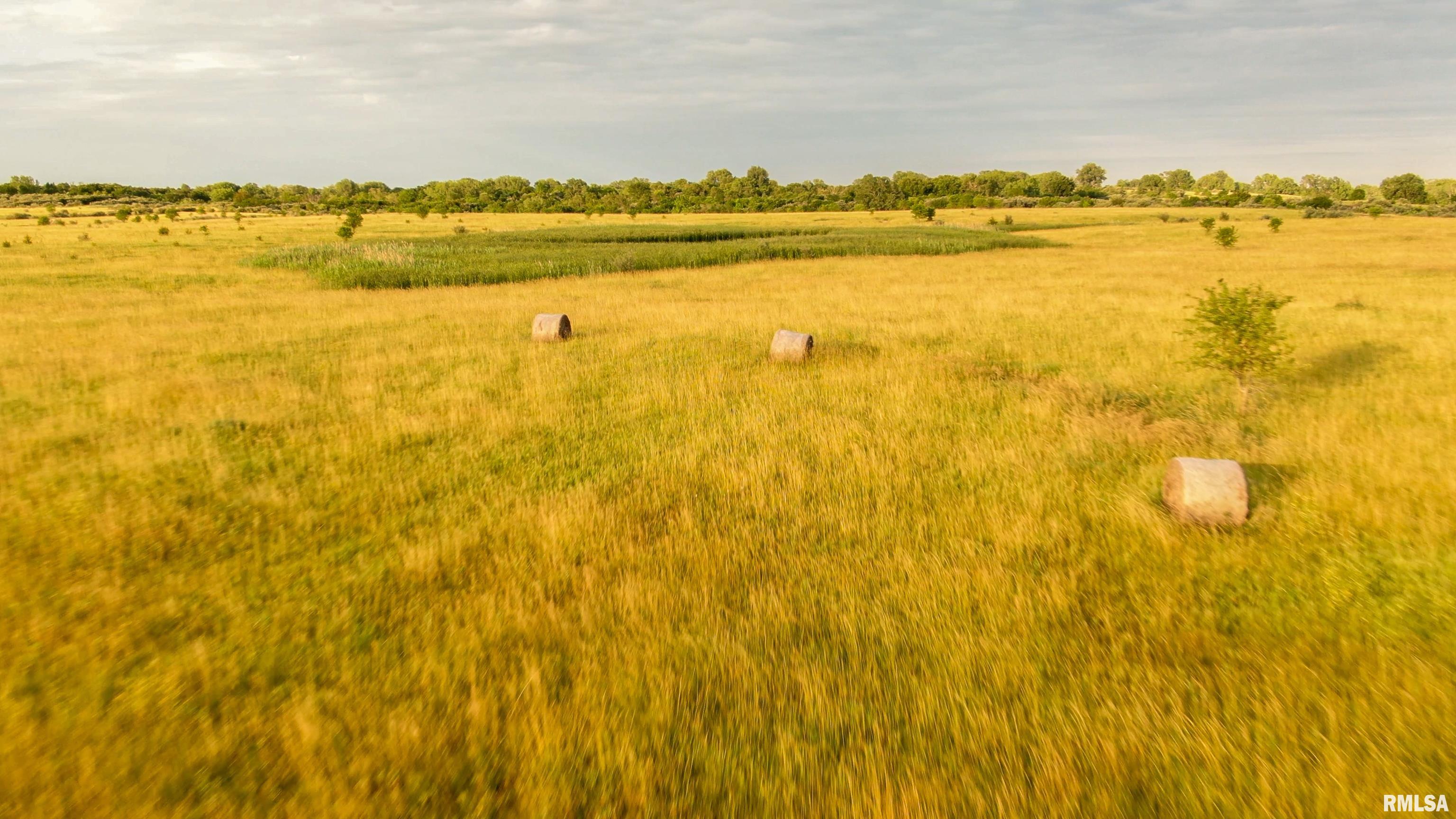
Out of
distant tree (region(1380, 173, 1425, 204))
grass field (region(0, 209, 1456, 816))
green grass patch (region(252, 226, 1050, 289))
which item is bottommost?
grass field (region(0, 209, 1456, 816))

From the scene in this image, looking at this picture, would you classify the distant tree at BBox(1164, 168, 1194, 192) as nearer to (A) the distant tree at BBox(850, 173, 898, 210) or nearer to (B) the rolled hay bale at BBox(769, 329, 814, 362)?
(A) the distant tree at BBox(850, 173, 898, 210)

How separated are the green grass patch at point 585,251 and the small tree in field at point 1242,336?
24.8 meters

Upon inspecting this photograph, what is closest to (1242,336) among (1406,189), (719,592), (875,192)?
(719,592)

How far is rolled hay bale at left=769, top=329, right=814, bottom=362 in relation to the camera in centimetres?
1205

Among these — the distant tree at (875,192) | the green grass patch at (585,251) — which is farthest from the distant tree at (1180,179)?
the green grass patch at (585,251)

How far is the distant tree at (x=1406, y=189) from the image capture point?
338 feet

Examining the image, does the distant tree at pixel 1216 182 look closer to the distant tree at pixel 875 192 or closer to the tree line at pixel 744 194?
the tree line at pixel 744 194

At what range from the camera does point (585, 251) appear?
39.5m

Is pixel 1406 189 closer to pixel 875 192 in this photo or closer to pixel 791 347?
pixel 875 192

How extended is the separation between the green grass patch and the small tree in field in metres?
24.8

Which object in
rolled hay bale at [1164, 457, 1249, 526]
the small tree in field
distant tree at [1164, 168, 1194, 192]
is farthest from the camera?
distant tree at [1164, 168, 1194, 192]

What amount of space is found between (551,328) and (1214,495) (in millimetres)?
12126

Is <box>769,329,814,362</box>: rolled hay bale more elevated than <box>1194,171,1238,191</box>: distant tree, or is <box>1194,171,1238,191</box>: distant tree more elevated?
<box>1194,171,1238,191</box>: distant tree

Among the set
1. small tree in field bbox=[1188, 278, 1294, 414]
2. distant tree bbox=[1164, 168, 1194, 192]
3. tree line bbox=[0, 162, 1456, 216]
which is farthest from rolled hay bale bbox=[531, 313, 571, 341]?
distant tree bbox=[1164, 168, 1194, 192]
